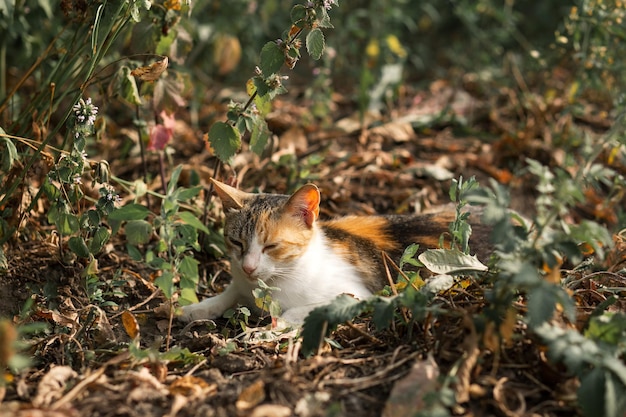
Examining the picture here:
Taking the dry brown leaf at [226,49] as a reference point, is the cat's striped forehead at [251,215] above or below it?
below

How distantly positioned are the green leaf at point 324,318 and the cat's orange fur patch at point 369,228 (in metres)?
0.88

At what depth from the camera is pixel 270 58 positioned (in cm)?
276

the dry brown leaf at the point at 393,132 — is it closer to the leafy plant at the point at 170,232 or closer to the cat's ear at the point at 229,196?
the cat's ear at the point at 229,196

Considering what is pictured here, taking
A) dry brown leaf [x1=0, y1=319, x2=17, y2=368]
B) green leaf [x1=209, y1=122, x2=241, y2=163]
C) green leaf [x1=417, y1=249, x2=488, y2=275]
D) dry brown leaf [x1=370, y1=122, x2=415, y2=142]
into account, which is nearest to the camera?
dry brown leaf [x1=0, y1=319, x2=17, y2=368]

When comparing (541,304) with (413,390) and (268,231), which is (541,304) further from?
(268,231)

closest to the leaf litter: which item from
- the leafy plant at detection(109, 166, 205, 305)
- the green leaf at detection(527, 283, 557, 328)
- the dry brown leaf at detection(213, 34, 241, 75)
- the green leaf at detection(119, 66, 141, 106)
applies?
the green leaf at detection(527, 283, 557, 328)

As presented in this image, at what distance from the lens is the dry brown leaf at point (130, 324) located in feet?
8.77

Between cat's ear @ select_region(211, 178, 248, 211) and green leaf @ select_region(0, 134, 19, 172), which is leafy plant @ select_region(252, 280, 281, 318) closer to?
cat's ear @ select_region(211, 178, 248, 211)

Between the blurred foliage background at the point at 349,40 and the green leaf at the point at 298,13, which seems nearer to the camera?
the green leaf at the point at 298,13

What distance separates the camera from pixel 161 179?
3615 mm

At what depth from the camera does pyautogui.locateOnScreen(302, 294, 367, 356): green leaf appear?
2281 millimetres

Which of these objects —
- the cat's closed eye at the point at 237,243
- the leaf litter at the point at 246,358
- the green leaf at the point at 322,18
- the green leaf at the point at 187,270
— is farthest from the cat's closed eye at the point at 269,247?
the green leaf at the point at 322,18

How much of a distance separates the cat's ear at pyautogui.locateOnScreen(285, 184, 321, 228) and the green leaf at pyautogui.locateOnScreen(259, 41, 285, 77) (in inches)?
19.4

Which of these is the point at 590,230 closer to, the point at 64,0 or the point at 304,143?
the point at 64,0
